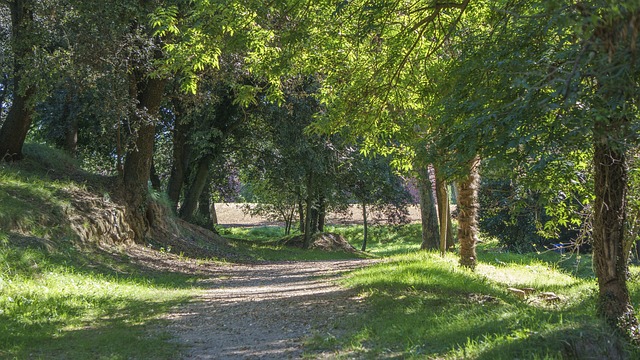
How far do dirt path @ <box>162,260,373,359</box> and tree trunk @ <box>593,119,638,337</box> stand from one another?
3.21 meters

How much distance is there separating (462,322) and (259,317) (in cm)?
320

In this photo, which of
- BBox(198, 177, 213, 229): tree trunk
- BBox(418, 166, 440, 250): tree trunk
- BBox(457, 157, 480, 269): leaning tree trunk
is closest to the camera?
BBox(457, 157, 480, 269): leaning tree trunk

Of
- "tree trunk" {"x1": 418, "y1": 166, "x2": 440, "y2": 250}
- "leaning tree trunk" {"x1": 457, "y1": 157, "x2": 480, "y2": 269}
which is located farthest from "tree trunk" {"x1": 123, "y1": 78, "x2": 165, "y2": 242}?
"tree trunk" {"x1": 418, "y1": 166, "x2": 440, "y2": 250}

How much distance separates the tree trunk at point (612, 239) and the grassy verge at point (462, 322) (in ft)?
1.19

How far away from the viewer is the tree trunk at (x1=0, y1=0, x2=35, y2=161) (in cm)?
1258

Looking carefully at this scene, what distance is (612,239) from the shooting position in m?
6.78

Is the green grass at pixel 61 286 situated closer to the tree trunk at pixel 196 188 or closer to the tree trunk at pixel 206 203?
the tree trunk at pixel 196 188

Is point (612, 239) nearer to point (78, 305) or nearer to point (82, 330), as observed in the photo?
point (82, 330)

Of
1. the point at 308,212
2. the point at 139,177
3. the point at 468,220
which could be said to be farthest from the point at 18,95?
the point at 308,212

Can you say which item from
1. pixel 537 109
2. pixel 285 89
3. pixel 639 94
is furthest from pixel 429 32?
pixel 285 89

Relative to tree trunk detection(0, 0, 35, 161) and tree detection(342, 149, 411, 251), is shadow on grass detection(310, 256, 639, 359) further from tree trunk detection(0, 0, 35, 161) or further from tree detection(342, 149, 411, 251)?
tree detection(342, 149, 411, 251)

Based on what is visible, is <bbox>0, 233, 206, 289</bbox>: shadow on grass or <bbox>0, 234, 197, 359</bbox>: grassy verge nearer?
<bbox>0, 234, 197, 359</bbox>: grassy verge

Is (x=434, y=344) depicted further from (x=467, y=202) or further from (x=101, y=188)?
(x=101, y=188)

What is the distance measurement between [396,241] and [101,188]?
28289 mm
